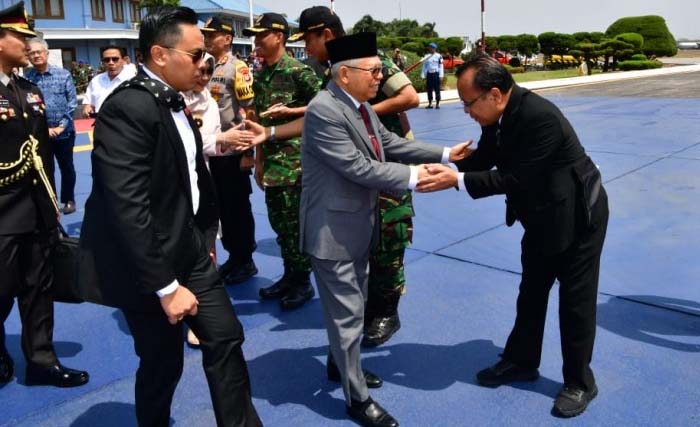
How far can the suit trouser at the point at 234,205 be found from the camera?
4691 mm

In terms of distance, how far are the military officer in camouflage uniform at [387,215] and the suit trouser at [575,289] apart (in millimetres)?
815

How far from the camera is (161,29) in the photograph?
233cm

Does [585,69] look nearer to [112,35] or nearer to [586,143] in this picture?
[586,143]

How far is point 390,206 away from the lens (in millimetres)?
3693

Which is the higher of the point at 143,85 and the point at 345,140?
the point at 143,85

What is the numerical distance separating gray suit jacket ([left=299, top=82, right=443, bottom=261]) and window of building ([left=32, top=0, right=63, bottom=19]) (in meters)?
40.8

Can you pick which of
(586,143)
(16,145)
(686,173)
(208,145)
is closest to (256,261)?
(208,145)

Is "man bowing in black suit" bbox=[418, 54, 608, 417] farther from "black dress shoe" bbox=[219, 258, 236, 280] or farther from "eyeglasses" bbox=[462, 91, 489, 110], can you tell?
"black dress shoe" bbox=[219, 258, 236, 280]

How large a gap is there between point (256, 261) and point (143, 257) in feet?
10.7

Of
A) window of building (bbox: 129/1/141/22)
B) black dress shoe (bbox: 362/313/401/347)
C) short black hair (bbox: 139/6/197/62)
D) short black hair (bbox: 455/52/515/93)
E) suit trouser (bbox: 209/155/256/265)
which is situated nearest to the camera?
short black hair (bbox: 139/6/197/62)

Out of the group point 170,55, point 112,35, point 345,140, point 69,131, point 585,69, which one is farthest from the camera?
point 112,35

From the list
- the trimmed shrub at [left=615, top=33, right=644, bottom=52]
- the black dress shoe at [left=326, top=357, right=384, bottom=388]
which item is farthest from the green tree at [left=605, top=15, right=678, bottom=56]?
the black dress shoe at [left=326, top=357, right=384, bottom=388]

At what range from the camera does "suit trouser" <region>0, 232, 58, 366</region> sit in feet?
10.8

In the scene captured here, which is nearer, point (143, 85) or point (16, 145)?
point (143, 85)
